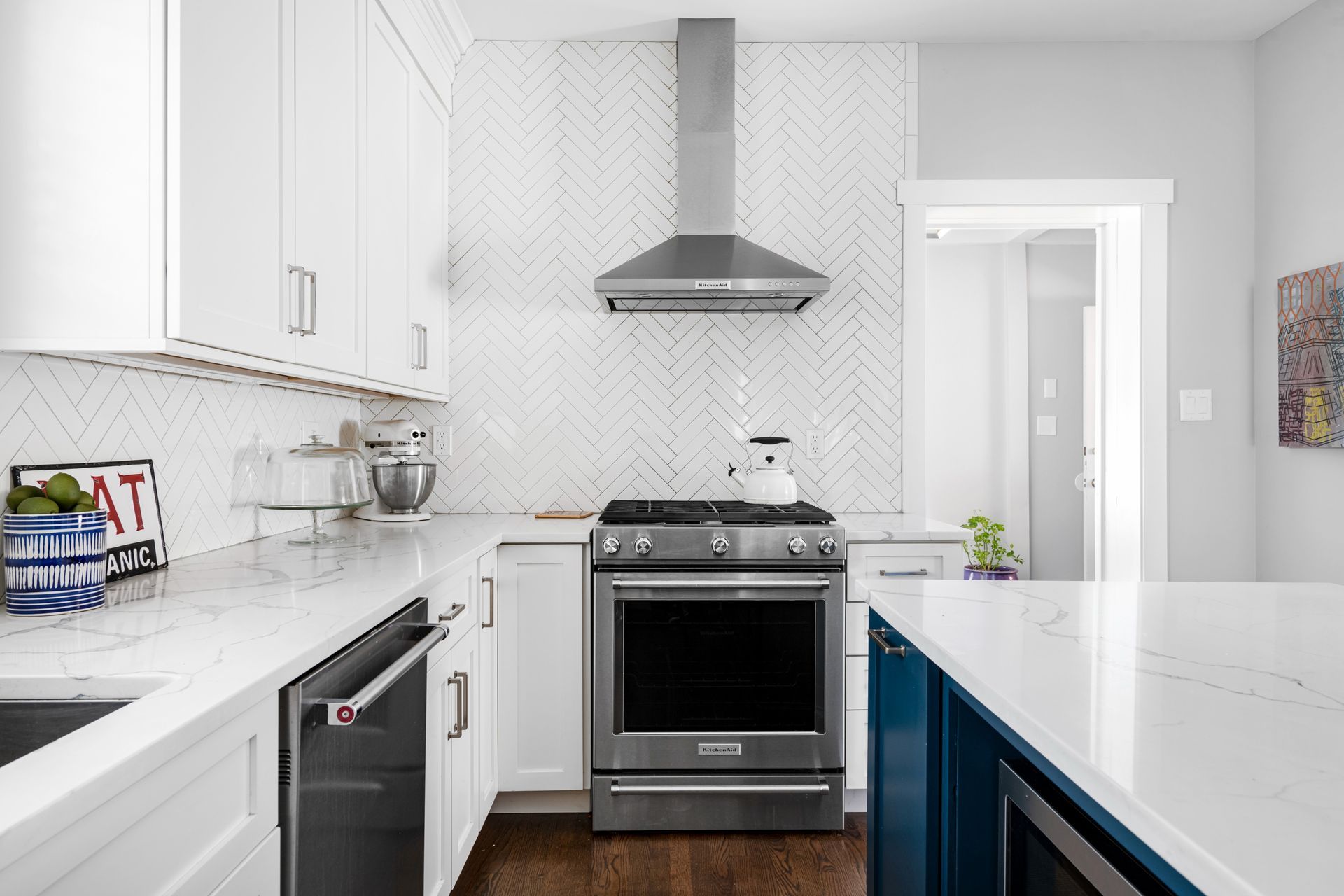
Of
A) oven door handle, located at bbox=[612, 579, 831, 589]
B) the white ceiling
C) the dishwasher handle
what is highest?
the white ceiling

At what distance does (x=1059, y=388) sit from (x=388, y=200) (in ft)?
13.9

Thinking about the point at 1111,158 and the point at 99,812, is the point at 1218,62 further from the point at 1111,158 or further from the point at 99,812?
the point at 99,812

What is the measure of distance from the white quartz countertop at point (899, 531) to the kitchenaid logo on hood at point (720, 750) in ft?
2.40

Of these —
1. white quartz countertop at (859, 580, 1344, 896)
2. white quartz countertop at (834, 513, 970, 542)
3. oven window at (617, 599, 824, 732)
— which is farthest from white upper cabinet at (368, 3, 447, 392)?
white quartz countertop at (859, 580, 1344, 896)

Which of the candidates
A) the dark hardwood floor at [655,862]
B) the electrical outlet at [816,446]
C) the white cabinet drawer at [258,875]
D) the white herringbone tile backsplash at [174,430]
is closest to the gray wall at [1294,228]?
the electrical outlet at [816,446]

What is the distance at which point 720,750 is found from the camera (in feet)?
7.61

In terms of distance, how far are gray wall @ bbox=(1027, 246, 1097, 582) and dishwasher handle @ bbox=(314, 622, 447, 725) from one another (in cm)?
433

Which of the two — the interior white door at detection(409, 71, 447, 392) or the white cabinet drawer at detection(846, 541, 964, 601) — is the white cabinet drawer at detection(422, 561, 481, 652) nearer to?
the interior white door at detection(409, 71, 447, 392)

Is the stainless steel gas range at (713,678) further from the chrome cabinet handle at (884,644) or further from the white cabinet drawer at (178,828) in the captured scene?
the white cabinet drawer at (178,828)

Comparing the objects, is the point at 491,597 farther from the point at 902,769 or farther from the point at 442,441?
the point at 902,769

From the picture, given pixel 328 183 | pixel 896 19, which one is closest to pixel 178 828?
pixel 328 183

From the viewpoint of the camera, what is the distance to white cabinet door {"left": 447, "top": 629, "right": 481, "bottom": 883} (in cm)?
187

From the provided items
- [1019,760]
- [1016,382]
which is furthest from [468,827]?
[1016,382]

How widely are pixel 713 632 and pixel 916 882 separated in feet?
3.90
